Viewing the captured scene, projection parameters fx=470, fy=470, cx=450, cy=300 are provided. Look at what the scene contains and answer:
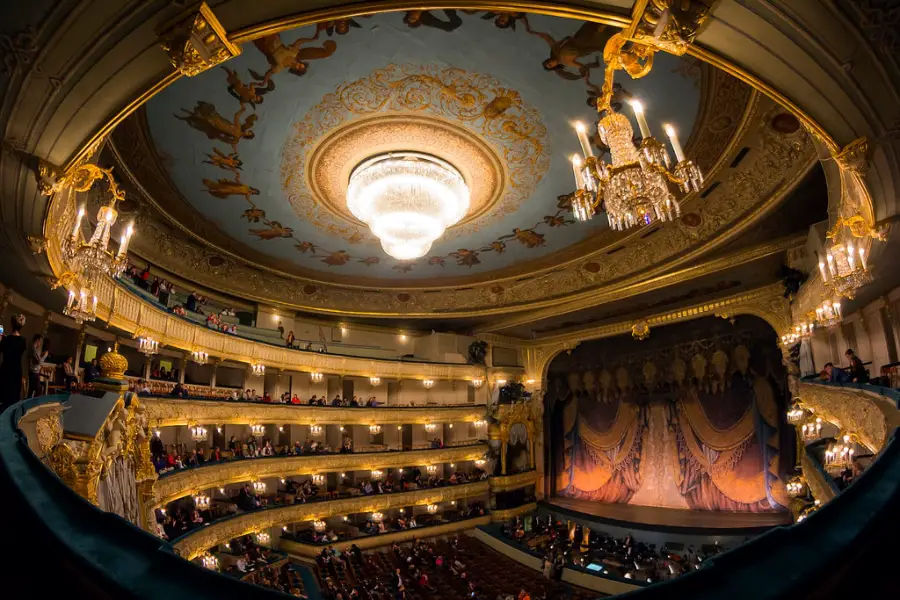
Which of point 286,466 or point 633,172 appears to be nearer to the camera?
point 633,172

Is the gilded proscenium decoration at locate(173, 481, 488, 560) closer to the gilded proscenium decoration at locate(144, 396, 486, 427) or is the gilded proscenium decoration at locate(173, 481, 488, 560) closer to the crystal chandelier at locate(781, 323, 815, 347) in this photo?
the gilded proscenium decoration at locate(144, 396, 486, 427)

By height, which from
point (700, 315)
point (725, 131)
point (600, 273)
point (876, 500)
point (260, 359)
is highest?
point (725, 131)

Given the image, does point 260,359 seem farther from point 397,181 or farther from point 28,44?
point 28,44

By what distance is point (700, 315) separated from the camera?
806 inches

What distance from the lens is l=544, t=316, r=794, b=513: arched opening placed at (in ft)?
69.8

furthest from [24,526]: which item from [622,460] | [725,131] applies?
[622,460]

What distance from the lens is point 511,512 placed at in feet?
80.7

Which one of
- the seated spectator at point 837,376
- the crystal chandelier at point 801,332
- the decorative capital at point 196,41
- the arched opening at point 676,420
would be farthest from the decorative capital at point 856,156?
the arched opening at point 676,420

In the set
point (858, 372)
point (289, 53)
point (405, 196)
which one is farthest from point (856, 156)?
point (289, 53)

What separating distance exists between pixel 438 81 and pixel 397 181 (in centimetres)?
284

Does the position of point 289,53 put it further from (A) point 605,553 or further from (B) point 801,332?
(A) point 605,553

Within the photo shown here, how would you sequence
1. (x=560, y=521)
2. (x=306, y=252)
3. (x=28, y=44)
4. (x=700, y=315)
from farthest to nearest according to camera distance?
(x=560, y=521)
(x=700, y=315)
(x=306, y=252)
(x=28, y=44)

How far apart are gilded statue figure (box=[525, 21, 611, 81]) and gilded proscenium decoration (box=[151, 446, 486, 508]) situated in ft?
42.9

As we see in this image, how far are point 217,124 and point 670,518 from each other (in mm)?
23698
